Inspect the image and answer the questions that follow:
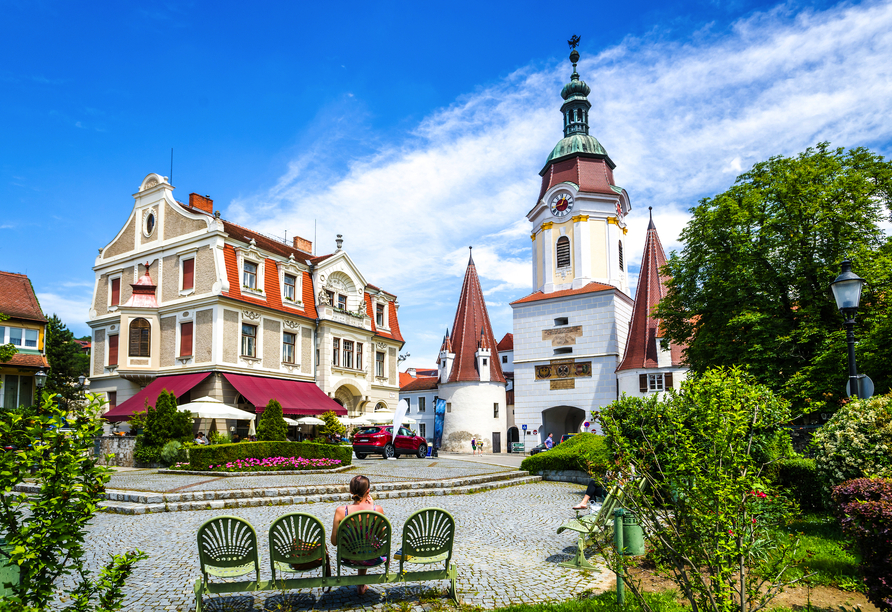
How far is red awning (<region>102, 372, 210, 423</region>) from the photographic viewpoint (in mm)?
27225

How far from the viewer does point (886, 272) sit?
58.6ft

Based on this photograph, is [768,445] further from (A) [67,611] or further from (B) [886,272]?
(B) [886,272]

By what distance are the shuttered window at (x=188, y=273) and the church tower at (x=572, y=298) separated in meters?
23.6

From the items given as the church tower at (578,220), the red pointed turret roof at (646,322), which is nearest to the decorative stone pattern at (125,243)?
the church tower at (578,220)

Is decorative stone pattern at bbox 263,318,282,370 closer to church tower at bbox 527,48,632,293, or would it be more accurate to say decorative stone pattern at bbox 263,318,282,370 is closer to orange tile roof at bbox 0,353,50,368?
orange tile roof at bbox 0,353,50,368

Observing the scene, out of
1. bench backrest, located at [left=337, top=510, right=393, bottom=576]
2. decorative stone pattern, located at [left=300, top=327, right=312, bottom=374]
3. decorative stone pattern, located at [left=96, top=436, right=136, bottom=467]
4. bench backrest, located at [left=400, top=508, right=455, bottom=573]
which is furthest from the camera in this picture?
decorative stone pattern, located at [left=300, top=327, right=312, bottom=374]

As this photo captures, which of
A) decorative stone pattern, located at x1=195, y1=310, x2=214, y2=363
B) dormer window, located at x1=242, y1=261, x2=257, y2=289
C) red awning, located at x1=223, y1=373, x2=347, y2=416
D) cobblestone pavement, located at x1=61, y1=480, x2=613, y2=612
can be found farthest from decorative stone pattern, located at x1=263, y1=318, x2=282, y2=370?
cobblestone pavement, located at x1=61, y1=480, x2=613, y2=612

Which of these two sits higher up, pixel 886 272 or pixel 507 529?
pixel 886 272

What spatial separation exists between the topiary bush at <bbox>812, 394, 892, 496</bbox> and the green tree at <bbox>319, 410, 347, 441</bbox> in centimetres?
2409

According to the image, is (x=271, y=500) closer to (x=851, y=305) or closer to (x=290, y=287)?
(x=851, y=305)

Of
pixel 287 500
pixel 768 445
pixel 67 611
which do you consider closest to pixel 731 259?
pixel 768 445

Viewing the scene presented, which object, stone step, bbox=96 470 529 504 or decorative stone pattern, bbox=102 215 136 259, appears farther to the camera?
decorative stone pattern, bbox=102 215 136 259

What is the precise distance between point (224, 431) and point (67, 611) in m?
26.4

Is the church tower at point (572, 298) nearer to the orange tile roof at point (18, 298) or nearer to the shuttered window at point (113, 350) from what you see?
the shuttered window at point (113, 350)
